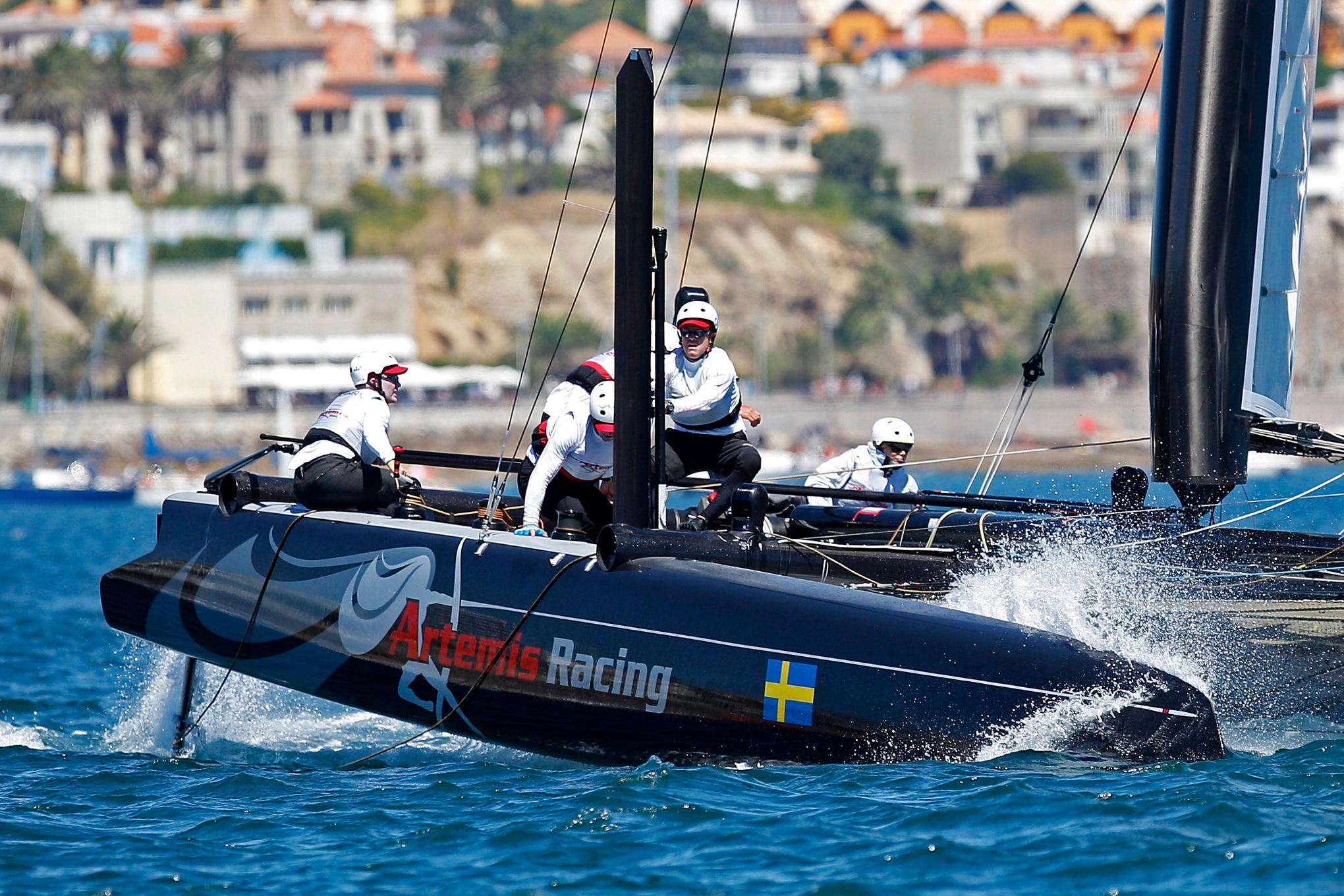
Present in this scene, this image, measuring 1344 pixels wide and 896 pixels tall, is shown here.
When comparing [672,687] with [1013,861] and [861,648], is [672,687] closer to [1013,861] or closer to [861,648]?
[861,648]

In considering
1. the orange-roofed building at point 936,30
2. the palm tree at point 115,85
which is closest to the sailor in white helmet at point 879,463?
the palm tree at point 115,85

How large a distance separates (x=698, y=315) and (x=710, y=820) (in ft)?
9.61

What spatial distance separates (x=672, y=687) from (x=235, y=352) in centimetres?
5764

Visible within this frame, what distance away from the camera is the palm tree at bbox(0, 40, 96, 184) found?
76.2 m

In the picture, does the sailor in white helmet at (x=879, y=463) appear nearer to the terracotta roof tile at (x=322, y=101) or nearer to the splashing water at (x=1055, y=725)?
the splashing water at (x=1055, y=725)

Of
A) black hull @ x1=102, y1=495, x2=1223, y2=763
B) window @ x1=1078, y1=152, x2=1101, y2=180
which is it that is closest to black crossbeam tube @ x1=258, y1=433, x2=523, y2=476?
black hull @ x1=102, y1=495, x2=1223, y2=763

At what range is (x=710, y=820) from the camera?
6.34 metres

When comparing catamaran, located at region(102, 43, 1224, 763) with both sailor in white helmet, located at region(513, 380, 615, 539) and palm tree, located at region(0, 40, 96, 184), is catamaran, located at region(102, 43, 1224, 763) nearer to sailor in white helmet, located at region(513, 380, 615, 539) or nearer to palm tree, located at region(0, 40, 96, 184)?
sailor in white helmet, located at region(513, 380, 615, 539)

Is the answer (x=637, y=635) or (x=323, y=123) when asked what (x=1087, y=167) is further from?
(x=637, y=635)

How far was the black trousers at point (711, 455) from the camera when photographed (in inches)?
347

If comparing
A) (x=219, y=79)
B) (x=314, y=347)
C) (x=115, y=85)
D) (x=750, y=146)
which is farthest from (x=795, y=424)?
(x=115, y=85)

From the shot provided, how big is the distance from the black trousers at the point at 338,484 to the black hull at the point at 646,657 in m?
0.13

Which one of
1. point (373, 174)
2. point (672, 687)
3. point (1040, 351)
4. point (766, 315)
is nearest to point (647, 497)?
point (672, 687)

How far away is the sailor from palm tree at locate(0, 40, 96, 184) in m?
72.3
